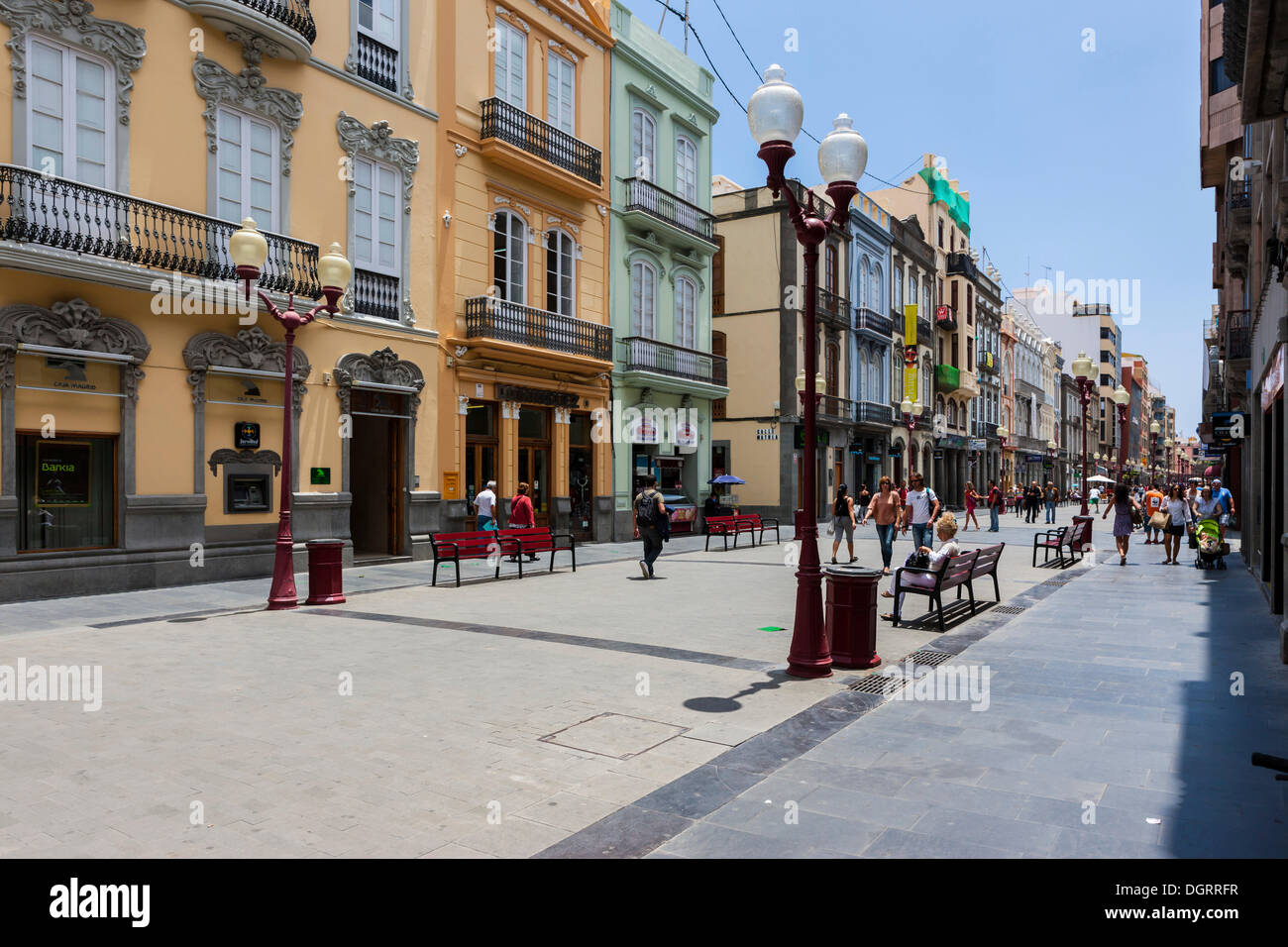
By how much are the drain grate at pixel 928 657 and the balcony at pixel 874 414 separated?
1181 inches

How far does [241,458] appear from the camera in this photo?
47.0 ft

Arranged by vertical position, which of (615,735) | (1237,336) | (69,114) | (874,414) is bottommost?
(615,735)

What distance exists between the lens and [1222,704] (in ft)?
20.6

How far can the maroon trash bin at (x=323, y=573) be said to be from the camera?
448 inches

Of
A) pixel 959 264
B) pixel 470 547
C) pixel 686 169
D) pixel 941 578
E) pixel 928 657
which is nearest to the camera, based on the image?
pixel 928 657

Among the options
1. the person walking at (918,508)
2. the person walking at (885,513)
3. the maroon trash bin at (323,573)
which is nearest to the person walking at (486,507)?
the maroon trash bin at (323,573)

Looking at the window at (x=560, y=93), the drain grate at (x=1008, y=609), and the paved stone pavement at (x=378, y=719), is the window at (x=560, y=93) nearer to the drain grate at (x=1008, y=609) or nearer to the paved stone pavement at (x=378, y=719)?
the paved stone pavement at (x=378, y=719)

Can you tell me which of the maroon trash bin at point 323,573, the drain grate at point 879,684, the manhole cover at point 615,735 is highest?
the maroon trash bin at point 323,573

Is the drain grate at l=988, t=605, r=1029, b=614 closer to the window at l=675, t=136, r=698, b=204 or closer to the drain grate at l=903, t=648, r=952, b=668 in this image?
the drain grate at l=903, t=648, r=952, b=668

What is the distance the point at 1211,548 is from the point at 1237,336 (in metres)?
11.9

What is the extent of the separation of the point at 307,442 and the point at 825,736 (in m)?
12.5

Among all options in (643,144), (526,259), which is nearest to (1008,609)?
(526,259)

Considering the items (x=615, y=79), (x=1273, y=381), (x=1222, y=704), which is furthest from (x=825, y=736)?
(x=615, y=79)

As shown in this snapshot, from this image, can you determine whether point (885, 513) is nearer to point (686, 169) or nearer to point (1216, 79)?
point (686, 169)
